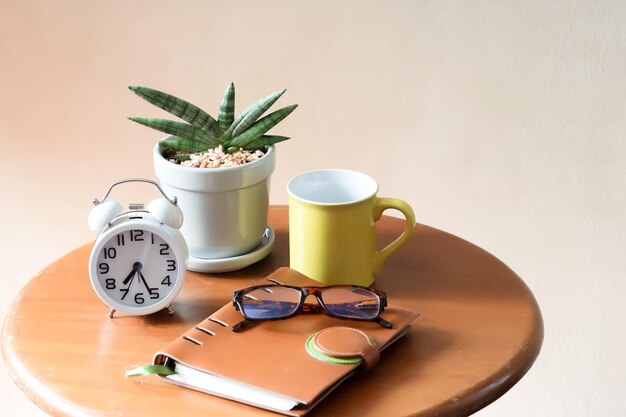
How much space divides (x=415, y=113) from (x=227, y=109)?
0.79 m

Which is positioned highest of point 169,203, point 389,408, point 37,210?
point 169,203

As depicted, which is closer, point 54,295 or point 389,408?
point 389,408

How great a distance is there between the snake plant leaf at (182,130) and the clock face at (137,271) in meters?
0.18

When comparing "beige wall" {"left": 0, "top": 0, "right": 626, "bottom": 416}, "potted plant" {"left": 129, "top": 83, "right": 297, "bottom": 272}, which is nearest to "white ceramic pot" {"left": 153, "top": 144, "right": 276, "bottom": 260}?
"potted plant" {"left": 129, "top": 83, "right": 297, "bottom": 272}

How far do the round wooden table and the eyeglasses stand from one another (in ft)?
0.17

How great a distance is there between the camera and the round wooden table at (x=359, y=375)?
0.82m

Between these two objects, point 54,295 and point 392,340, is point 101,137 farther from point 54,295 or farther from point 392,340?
point 392,340

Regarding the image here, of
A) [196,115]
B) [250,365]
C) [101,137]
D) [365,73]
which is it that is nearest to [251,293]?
[250,365]

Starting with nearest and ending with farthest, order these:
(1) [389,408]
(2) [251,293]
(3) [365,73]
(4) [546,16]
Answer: (1) [389,408] → (2) [251,293] → (4) [546,16] → (3) [365,73]

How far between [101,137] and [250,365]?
48.6 inches

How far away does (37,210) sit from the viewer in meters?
1.99

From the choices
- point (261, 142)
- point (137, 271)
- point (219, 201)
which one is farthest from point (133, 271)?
point (261, 142)

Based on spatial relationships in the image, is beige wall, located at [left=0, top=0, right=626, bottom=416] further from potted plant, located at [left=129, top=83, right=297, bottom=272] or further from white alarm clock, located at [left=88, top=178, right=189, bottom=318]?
white alarm clock, located at [left=88, top=178, right=189, bottom=318]

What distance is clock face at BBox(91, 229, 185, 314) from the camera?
0.97 meters
